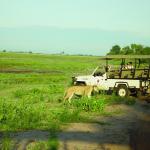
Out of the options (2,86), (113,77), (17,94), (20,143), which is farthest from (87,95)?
(2,86)

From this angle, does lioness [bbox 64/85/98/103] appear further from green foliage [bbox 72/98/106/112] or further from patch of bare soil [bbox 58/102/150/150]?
patch of bare soil [bbox 58/102/150/150]

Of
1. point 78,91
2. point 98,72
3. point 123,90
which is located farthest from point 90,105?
point 98,72

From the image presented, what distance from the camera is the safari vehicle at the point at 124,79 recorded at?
2495 centimetres

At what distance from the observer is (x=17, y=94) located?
2588 cm

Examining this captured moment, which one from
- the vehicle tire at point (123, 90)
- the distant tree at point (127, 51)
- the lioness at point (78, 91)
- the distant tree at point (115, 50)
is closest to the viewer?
the lioness at point (78, 91)

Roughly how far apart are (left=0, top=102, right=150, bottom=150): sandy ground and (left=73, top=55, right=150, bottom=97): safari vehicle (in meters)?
6.10

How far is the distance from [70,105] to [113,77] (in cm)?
510

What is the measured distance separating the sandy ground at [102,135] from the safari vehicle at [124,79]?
6097 millimetres

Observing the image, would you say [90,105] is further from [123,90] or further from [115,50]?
A: [115,50]

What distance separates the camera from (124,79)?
25.2 meters

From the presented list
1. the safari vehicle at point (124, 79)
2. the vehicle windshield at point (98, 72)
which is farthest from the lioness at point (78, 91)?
the vehicle windshield at point (98, 72)

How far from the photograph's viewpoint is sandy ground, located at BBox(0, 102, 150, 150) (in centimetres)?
1305

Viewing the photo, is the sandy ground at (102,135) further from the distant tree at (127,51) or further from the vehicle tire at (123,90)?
the distant tree at (127,51)

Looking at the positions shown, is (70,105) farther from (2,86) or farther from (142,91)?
(2,86)
